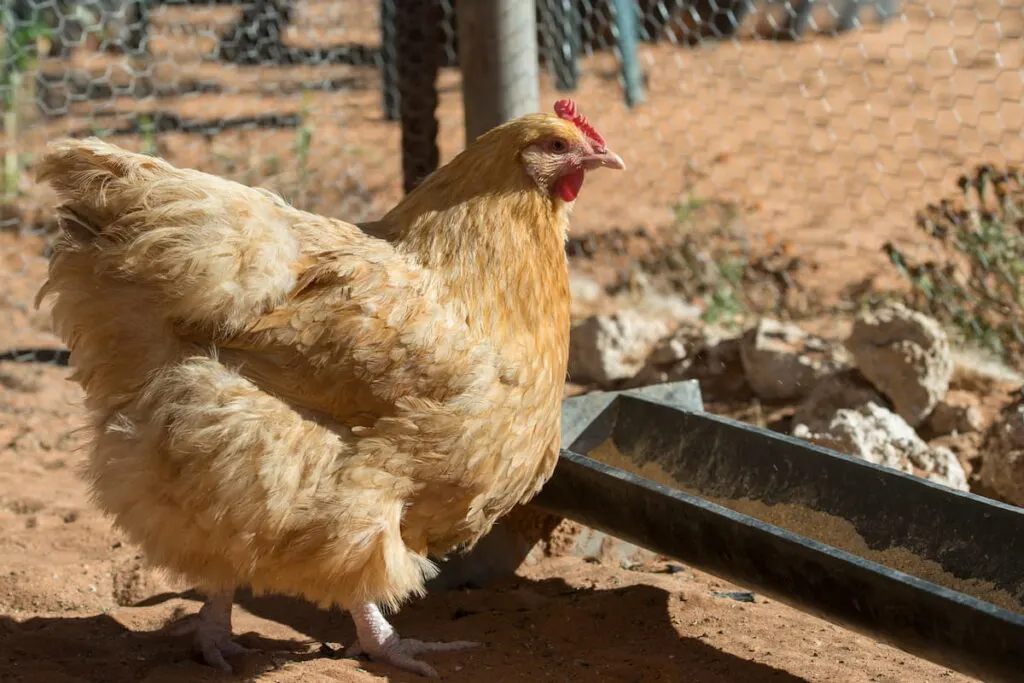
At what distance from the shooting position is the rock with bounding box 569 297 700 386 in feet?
14.9

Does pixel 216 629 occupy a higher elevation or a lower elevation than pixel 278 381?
lower

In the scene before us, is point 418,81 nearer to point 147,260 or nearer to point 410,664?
point 147,260

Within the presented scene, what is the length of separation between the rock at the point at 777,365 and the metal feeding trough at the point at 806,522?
0.79 metres

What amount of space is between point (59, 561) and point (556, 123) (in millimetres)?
1976

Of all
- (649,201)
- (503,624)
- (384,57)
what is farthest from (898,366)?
(384,57)

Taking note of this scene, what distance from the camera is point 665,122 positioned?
25.2 ft

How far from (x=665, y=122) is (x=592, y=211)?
1606mm

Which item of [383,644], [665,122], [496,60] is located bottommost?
[383,644]

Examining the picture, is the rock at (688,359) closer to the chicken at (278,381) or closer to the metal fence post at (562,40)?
the chicken at (278,381)

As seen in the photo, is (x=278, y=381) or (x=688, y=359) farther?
(x=688, y=359)

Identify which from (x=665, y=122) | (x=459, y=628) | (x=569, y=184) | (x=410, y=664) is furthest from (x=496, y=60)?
(x=665, y=122)

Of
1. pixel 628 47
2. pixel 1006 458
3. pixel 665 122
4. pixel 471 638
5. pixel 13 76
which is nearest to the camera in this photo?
pixel 471 638

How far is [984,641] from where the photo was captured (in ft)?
6.68

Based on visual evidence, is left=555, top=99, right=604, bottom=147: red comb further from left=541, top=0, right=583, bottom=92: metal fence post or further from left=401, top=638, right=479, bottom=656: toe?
left=541, top=0, right=583, bottom=92: metal fence post
